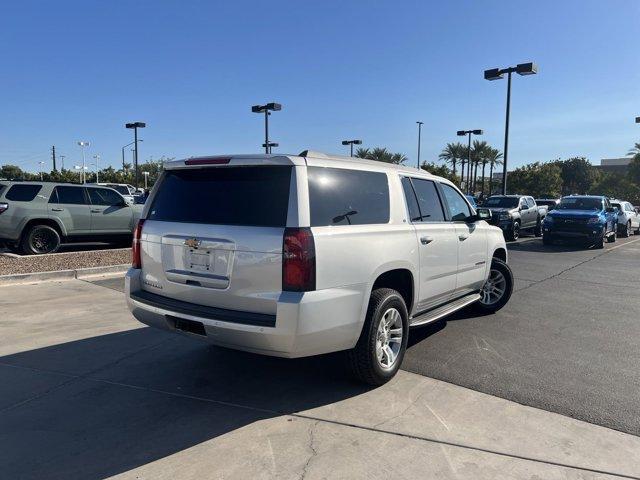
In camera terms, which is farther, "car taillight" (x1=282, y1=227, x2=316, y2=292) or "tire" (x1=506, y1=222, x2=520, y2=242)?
"tire" (x1=506, y1=222, x2=520, y2=242)

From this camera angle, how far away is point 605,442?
11.0 ft

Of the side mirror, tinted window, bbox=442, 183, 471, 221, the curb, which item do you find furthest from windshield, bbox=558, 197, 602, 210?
the curb

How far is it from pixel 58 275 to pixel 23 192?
133 inches

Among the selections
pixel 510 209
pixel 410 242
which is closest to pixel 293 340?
pixel 410 242

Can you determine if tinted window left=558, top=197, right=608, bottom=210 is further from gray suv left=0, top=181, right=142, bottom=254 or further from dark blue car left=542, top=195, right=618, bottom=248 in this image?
gray suv left=0, top=181, right=142, bottom=254

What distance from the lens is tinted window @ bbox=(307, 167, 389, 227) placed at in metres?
Answer: 3.73

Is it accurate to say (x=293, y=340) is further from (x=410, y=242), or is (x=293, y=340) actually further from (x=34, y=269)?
(x=34, y=269)

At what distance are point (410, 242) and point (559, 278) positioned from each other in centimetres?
704

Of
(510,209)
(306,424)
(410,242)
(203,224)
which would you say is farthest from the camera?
(510,209)

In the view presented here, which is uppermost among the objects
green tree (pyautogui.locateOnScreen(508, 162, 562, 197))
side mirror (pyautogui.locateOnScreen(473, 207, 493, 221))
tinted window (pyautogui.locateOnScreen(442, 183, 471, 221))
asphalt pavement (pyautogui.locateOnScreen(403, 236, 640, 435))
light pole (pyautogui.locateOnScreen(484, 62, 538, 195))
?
light pole (pyautogui.locateOnScreen(484, 62, 538, 195))

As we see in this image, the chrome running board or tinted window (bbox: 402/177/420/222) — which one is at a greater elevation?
tinted window (bbox: 402/177/420/222)

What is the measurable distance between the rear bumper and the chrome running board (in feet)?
3.74

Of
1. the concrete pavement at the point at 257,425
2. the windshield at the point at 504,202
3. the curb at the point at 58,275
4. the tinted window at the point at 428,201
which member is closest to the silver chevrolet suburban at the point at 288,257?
the tinted window at the point at 428,201

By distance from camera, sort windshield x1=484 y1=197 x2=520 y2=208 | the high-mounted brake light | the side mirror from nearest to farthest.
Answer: the high-mounted brake light, the side mirror, windshield x1=484 y1=197 x2=520 y2=208
